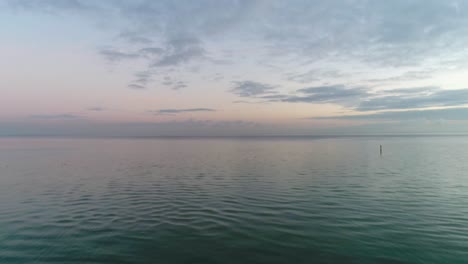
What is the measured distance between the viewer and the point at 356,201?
22.7 meters

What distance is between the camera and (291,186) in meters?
29.3

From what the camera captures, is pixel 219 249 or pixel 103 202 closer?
pixel 219 249

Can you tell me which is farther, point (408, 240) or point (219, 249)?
point (408, 240)

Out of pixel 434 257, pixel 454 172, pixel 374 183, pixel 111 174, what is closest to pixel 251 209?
pixel 434 257

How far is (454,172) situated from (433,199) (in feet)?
65.1

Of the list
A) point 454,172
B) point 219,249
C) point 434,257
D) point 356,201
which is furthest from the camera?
point 454,172

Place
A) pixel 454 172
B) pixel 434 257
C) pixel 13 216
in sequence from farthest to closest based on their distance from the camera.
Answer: pixel 454 172 → pixel 13 216 → pixel 434 257

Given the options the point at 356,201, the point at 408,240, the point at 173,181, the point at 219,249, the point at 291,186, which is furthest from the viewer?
the point at 173,181

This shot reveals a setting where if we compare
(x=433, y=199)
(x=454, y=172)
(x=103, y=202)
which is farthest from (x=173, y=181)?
(x=454, y=172)

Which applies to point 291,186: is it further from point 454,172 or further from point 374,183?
point 454,172

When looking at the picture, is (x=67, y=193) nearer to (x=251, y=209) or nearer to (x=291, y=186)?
(x=251, y=209)

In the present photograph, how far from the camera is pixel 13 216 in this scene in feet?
62.3

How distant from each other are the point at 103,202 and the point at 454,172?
4399 centimetres

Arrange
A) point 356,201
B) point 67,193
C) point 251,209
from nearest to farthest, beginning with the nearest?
1. point 251,209
2. point 356,201
3. point 67,193
